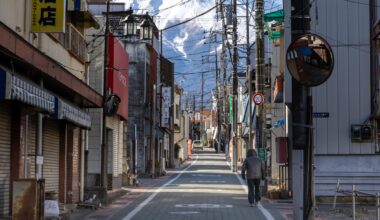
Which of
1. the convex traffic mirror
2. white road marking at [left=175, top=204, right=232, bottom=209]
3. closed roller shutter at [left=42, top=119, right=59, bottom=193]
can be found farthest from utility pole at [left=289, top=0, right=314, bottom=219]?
white road marking at [left=175, top=204, right=232, bottom=209]

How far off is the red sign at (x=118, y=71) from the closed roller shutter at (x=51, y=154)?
6.63m

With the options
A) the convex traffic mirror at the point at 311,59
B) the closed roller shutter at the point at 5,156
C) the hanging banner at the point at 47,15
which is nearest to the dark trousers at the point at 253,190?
the closed roller shutter at the point at 5,156

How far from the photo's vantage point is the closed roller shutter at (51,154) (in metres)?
18.3

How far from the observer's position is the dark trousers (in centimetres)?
2081

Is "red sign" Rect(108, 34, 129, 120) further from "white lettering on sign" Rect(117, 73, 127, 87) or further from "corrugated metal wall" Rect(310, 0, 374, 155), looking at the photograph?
"corrugated metal wall" Rect(310, 0, 374, 155)

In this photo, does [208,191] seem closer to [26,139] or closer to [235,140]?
[26,139]

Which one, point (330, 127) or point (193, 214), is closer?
point (193, 214)

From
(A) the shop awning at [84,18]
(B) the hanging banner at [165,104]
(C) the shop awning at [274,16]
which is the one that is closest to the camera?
(A) the shop awning at [84,18]

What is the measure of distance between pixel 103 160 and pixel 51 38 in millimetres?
5911

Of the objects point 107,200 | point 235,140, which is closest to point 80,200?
point 107,200

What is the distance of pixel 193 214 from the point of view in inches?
704

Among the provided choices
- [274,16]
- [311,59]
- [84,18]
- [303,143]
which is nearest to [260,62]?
[274,16]

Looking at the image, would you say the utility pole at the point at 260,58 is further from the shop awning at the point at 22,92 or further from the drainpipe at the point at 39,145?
the shop awning at the point at 22,92

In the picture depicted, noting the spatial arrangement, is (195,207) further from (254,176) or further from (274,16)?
(274,16)
